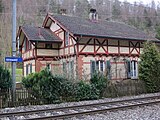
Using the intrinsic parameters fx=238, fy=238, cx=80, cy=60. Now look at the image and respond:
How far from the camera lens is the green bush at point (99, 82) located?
16078 millimetres

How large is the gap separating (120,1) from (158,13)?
42.3 ft

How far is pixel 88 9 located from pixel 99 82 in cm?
5244

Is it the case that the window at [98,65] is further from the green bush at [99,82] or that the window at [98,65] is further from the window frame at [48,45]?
the green bush at [99,82]

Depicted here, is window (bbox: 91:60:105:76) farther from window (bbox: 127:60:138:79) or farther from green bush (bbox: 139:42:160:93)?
green bush (bbox: 139:42:160:93)

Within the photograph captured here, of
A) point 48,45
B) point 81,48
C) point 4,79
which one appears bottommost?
point 4,79

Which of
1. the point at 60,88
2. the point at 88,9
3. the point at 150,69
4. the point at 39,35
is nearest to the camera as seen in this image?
the point at 60,88

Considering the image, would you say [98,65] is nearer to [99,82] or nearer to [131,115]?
[99,82]

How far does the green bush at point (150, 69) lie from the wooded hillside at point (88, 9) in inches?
1425

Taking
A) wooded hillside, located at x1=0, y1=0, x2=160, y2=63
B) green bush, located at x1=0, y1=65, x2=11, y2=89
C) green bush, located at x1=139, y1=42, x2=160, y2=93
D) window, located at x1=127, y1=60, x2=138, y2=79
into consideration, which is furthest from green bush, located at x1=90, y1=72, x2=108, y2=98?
wooded hillside, located at x1=0, y1=0, x2=160, y2=63

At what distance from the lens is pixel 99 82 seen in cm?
1612

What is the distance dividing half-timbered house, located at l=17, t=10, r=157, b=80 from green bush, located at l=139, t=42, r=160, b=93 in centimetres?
403

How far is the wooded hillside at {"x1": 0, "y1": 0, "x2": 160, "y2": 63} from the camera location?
5500 centimetres

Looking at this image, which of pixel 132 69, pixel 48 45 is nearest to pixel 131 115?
pixel 48 45

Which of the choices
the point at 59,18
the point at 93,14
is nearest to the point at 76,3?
the point at 93,14
